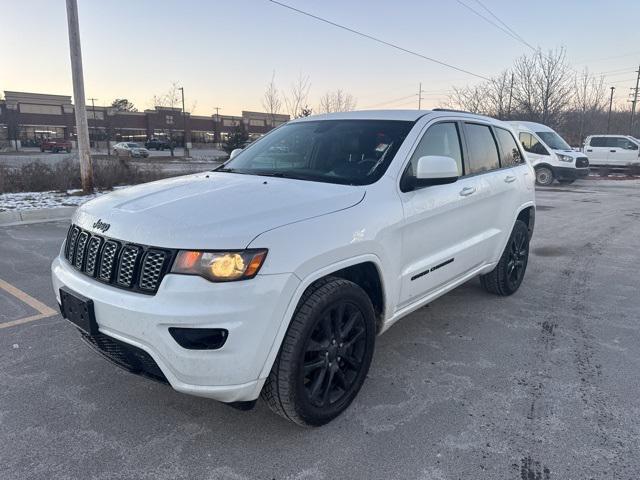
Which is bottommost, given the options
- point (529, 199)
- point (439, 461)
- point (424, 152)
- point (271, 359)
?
point (439, 461)

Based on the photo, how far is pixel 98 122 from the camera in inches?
2677

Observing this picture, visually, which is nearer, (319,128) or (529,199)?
(319,128)

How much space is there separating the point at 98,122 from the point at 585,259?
238 ft

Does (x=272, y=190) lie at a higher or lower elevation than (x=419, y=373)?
higher

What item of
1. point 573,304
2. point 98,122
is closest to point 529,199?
point 573,304

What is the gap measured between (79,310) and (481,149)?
3.48 meters

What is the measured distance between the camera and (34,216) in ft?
30.0

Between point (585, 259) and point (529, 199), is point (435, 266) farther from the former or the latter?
point (585, 259)

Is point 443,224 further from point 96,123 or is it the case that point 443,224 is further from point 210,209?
point 96,123

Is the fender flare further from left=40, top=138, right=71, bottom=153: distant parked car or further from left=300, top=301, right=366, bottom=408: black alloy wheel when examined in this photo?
left=40, top=138, right=71, bottom=153: distant parked car

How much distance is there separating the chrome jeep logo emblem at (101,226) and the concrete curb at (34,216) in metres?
7.25

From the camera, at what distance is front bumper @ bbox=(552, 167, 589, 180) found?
689 inches

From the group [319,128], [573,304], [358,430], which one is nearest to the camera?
[358,430]

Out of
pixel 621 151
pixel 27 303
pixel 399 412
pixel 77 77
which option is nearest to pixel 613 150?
pixel 621 151
